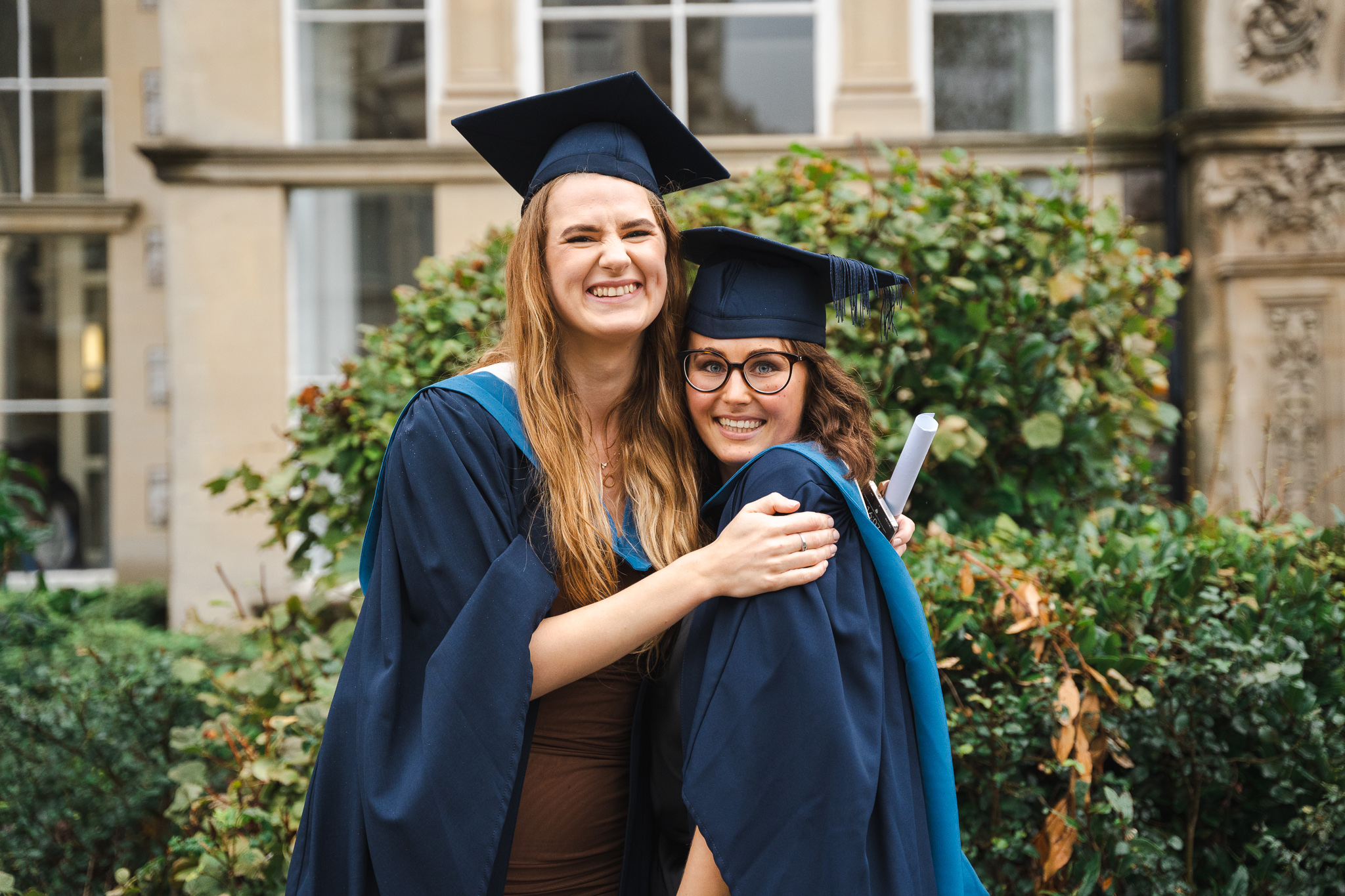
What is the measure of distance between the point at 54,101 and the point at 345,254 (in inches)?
158

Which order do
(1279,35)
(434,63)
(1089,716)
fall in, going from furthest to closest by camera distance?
(434,63)
(1279,35)
(1089,716)

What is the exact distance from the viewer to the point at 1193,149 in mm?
6094

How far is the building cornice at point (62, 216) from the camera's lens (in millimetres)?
8148

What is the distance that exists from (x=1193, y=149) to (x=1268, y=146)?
0.42m

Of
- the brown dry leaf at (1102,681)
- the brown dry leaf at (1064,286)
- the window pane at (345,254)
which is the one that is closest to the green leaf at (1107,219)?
the brown dry leaf at (1064,286)

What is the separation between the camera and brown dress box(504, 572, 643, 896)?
1645 mm

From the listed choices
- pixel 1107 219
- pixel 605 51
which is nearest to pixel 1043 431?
pixel 1107 219

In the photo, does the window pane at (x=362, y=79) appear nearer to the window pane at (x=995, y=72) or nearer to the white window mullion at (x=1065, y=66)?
the window pane at (x=995, y=72)

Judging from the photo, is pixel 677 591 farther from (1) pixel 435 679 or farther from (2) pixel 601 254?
(2) pixel 601 254

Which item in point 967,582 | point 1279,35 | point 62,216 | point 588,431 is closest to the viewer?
point 588,431

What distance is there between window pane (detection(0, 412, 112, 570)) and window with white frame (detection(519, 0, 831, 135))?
5.19 m

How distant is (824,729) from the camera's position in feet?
4.44

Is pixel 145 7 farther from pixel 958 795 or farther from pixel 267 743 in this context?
pixel 958 795

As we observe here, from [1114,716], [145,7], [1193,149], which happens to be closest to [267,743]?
[1114,716]
